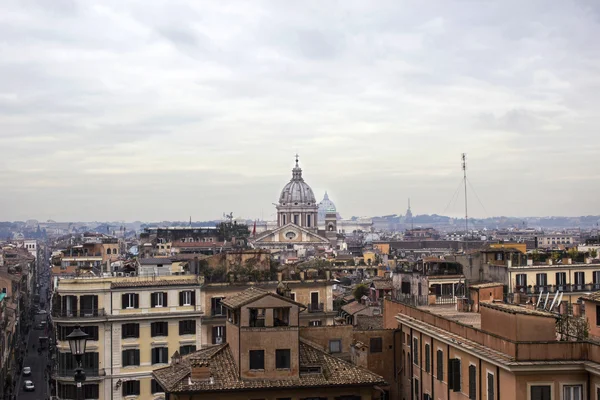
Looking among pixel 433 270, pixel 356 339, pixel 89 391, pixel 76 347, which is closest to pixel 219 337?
pixel 89 391

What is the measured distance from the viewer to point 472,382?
26.4 m

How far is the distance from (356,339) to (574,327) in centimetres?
890

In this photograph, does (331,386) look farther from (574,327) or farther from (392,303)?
(392,303)

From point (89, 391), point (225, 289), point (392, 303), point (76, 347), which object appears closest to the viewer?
point (76, 347)

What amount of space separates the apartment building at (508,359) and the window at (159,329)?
17774 millimetres

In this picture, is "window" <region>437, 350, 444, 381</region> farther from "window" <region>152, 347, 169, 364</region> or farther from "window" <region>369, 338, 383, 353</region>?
"window" <region>152, 347, 169, 364</region>

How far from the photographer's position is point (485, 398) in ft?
82.9

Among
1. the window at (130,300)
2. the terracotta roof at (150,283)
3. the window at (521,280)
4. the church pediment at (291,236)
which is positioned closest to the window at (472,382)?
the terracotta roof at (150,283)

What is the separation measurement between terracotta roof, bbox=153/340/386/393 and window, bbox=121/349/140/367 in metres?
15.7

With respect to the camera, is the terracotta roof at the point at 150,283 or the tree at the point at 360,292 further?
the tree at the point at 360,292

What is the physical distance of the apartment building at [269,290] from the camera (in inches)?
1807

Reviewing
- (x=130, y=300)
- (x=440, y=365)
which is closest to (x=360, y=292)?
(x=130, y=300)

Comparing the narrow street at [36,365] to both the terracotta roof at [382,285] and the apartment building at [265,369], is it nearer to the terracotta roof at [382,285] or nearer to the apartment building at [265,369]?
the terracotta roof at [382,285]

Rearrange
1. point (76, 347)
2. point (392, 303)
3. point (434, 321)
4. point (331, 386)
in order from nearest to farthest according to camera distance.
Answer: point (76, 347) < point (331, 386) < point (434, 321) < point (392, 303)
